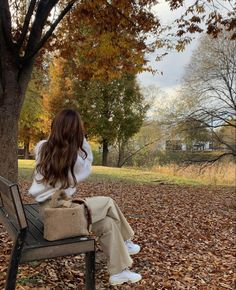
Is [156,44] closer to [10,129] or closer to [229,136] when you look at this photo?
[10,129]

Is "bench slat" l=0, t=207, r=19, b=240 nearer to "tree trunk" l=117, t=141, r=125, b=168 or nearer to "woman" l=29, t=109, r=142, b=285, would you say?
"woman" l=29, t=109, r=142, b=285

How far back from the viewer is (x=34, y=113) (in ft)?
77.6

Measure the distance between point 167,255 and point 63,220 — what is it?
91.7 inches

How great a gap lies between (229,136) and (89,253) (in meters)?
20.8

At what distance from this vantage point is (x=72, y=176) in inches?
133

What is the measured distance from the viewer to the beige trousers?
11.5ft

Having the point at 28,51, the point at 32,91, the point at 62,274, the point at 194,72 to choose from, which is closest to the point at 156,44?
the point at 28,51

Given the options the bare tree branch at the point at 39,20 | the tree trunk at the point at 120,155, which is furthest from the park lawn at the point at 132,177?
the tree trunk at the point at 120,155

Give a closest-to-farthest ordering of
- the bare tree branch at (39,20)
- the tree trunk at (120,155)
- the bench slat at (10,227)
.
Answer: the bench slat at (10,227), the bare tree branch at (39,20), the tree trunk at (120,155)

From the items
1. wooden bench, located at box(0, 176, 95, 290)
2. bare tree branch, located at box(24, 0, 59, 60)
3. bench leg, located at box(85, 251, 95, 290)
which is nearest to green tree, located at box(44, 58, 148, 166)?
bare tree branch, located at box(24, 0, 59, 60)

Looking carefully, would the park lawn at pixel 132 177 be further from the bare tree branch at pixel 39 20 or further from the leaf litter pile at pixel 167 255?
the bare tree branch at pixel 39 20

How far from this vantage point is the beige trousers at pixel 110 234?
11.5 ft

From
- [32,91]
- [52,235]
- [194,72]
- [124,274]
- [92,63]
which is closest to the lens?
[52,235]

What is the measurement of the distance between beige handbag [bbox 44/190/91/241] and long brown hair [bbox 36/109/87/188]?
21 cm
